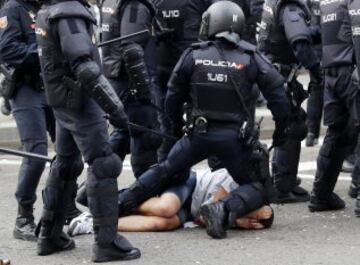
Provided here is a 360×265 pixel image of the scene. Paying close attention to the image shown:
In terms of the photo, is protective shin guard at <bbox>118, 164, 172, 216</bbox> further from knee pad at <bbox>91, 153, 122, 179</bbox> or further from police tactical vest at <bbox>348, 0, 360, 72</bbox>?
police tactical vest at <bbox>348, 0, 360, 72</bbox>

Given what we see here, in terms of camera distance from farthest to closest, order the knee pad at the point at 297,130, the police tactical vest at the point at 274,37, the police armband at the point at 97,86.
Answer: the knee pad at the point at 297,130 → the police tactical vest at the point at 274,37 → the police armband at the point at 97,86

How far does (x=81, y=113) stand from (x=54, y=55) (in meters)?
0.41

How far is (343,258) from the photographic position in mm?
6297

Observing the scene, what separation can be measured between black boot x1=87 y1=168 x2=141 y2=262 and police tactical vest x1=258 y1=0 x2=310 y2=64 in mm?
2600

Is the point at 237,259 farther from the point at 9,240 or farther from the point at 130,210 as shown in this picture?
the point at 9,240

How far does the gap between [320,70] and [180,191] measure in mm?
1749

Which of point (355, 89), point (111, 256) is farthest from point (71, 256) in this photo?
point (355, 89)

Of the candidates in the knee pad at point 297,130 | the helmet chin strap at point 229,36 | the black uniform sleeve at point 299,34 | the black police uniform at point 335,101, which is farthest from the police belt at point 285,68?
the helmet chin strap at point 229,36

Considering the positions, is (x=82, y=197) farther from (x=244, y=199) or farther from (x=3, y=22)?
(x=3, y=22)

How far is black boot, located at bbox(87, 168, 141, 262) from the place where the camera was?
6234 mm

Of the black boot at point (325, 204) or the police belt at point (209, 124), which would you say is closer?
the police belt at point (209, 124)

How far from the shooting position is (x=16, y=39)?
702cm

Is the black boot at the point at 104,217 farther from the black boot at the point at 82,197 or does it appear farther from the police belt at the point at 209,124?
the black boot at the point at 82,197

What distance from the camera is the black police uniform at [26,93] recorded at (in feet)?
23.0
